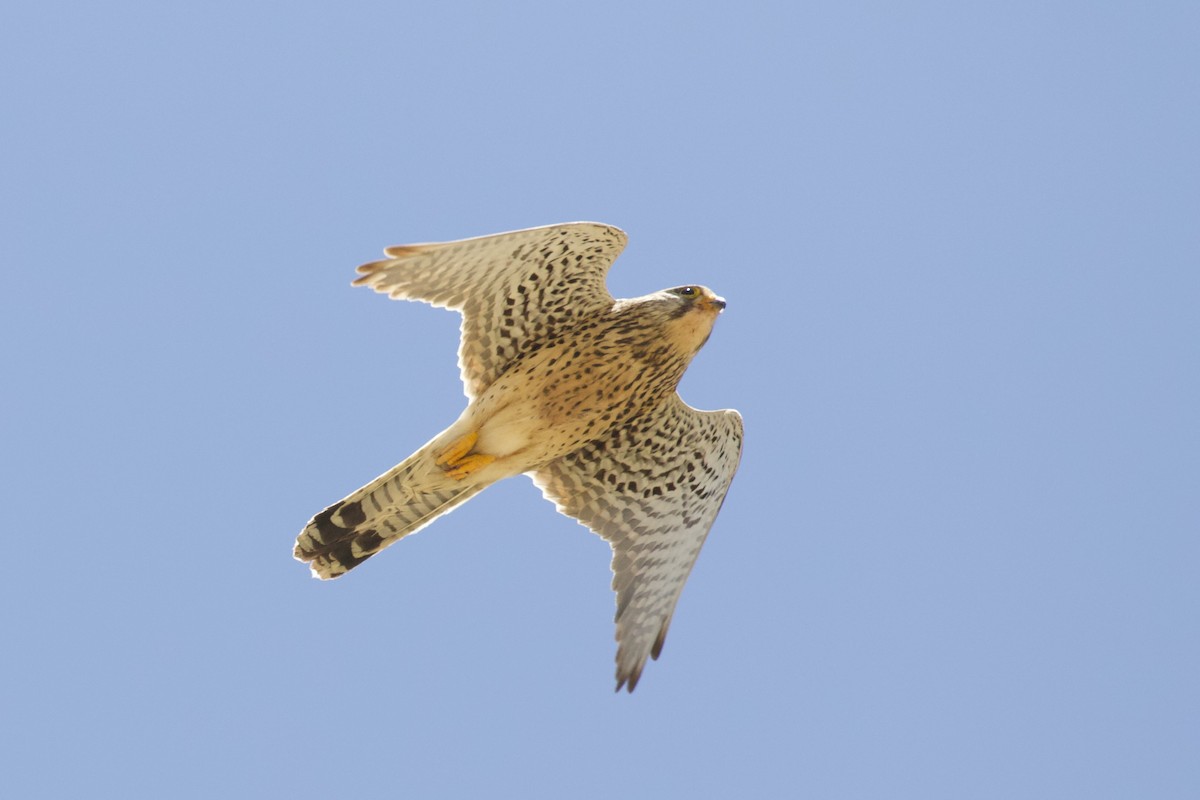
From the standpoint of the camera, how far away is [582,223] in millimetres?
8711

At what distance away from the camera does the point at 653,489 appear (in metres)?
9.75

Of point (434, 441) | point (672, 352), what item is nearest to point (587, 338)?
point (672, 352)

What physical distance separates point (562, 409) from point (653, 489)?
3.15 feet

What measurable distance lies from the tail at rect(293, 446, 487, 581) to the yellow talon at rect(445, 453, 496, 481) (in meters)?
0.04

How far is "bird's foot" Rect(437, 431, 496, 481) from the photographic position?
896 cm

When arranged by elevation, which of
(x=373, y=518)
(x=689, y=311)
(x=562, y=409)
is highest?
(x=689, y=311)

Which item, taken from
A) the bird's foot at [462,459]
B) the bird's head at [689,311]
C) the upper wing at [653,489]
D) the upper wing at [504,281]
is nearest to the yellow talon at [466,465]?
the bird's foot at [462,459]

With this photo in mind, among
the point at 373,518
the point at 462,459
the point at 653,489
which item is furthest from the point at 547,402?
the point at 373,518

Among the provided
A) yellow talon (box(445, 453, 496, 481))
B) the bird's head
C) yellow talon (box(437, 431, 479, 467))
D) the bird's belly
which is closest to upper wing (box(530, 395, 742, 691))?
the bird's belly

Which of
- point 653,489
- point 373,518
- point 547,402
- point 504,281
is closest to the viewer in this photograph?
point 373,518

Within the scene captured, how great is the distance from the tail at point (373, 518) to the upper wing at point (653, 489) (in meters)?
0.92

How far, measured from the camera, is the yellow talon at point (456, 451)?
29.4 feet

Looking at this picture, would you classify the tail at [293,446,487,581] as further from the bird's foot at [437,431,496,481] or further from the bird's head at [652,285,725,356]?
the bird's head at [652,285,725,356]

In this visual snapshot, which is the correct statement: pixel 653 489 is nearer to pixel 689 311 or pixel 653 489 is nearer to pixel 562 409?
pixel 562 409
